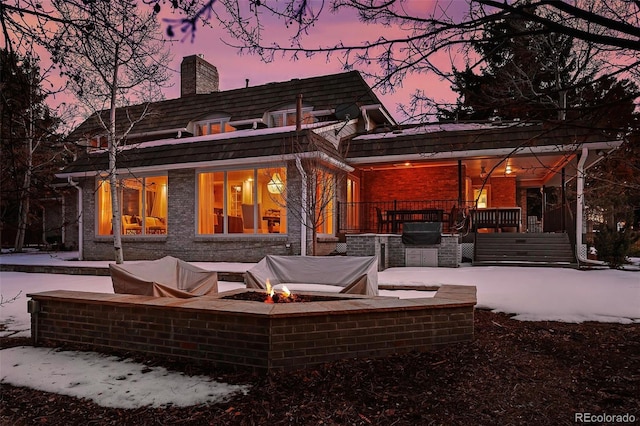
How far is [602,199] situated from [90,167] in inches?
948

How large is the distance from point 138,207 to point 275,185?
221 inches

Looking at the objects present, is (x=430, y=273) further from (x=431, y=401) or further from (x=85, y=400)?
(x=85, y=400)

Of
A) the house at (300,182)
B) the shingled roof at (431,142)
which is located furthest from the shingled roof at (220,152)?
the shingled roof at (431,142)

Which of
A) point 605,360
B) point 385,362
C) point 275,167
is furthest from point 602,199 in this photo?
point 385,362

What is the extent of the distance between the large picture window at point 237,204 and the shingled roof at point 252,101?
4531 millimetres

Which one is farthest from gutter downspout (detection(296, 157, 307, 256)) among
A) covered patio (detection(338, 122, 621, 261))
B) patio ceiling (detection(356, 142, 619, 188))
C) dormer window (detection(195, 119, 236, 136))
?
dormer window (detection(195, 119, 236, 136))

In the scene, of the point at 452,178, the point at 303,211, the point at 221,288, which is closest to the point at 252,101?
the point at 303,211

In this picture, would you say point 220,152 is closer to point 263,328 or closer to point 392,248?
point 392,248

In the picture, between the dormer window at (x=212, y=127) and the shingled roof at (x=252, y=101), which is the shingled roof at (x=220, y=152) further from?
the dormer window at (x=212, y=127)

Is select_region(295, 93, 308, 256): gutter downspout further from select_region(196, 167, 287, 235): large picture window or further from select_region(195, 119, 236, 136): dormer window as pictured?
select_region(195, 119, 236, 136): dormer window

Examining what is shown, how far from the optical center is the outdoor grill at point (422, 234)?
10.9m

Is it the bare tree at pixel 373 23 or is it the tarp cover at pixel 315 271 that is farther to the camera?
the tarp cover at pixel 315 271

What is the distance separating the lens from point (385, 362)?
3.61 meters

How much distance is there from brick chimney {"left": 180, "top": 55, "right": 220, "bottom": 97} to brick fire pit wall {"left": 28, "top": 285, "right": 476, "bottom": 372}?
18045 mm
